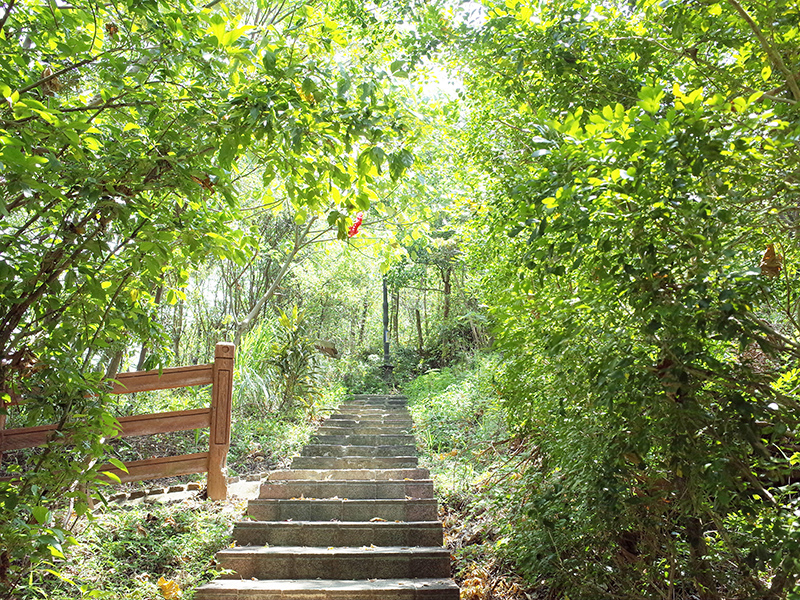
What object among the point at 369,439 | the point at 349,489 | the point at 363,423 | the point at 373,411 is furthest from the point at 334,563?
the point at 373,411

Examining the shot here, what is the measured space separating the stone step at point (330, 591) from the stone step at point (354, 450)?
7.23ft

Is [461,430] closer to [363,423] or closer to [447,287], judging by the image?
[363,423]

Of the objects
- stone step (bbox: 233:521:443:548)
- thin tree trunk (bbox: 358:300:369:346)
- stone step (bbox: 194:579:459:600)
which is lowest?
stone step (bbox: 194:579:459:600)

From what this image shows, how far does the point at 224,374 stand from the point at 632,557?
351 cm

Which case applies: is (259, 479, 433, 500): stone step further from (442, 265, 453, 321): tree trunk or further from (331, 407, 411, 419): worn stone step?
(442, 265, 453, 321): tree trunk

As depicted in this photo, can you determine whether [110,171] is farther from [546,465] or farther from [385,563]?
[385,563]

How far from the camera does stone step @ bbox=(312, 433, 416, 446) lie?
604 centimetres

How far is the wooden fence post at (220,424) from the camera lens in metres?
4.43

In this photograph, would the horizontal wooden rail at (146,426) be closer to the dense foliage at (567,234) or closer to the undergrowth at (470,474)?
the dense foliage at (567,234)

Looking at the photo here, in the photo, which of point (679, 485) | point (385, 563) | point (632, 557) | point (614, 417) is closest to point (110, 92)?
point (614, 417)

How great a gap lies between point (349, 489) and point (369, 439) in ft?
5.31

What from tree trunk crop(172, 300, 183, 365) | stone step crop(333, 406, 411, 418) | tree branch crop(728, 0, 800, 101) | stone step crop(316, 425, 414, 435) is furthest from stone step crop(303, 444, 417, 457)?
tree branch crop(728, 0, 800, 101)

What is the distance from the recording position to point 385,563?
358 cm

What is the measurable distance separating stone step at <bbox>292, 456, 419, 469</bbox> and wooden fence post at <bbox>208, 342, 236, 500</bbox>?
87cm
